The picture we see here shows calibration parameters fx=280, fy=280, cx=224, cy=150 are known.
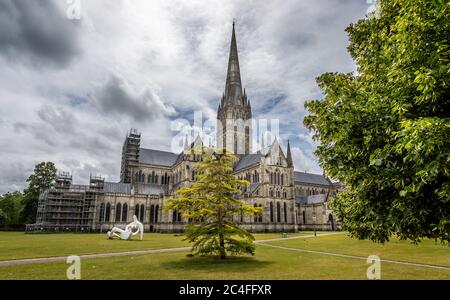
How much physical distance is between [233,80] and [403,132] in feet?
287

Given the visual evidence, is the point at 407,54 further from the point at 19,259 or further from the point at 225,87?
the point at 225,87

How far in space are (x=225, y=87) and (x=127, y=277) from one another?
84.7 m

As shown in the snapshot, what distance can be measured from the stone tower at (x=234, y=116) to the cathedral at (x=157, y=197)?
14409mm

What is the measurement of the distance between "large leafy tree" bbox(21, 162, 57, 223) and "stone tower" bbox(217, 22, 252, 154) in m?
44.9

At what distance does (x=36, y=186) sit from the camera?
6625 centimetres

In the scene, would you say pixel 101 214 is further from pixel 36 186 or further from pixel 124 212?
pixel 36 186

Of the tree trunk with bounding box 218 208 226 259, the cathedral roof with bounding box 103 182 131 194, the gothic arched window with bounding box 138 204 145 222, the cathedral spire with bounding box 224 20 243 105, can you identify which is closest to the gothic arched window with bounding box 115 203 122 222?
the cathedral roof with bounding box 103 182 131 194

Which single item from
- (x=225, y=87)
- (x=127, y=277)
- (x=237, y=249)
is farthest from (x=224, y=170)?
(x=225, y=87)

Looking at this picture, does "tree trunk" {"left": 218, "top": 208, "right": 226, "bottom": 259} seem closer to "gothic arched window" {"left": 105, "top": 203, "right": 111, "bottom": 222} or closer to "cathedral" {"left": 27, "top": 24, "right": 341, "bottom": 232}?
"cathedral" {"left": 27, "top": 24, "right": 341, "bottom": 232}

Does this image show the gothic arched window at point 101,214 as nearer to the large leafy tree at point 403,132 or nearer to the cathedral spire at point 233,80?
the cathedral spire at point 233,80

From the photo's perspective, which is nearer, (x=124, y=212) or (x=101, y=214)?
(x=101, y=214)

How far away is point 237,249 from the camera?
56.2ft

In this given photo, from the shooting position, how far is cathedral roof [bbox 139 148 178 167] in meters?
71.7

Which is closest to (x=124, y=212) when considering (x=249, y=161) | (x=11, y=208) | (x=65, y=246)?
(x=249, y=161)
